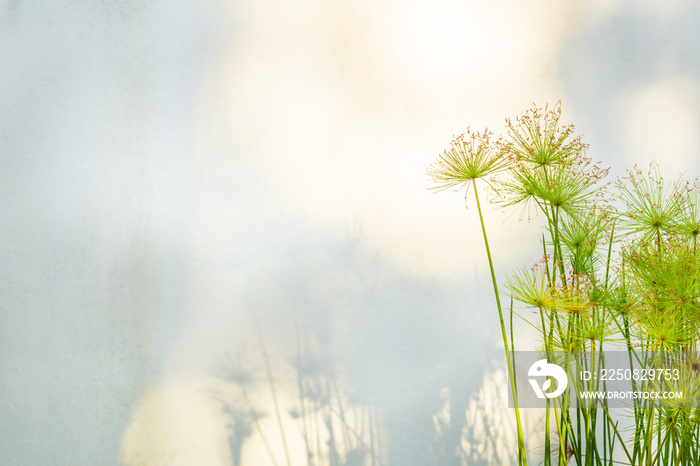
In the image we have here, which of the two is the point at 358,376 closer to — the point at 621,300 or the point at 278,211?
the point at 278,211

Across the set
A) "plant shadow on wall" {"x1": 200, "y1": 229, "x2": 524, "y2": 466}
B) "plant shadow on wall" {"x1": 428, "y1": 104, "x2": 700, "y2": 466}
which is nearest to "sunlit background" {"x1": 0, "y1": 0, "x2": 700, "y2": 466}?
"plant shadow on wall" {"x1": 200, "y1": 229, "x2": 524, "y2": 466}

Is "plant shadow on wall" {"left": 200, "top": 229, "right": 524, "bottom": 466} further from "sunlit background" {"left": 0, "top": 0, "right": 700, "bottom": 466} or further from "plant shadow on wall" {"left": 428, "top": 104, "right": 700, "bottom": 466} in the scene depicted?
"plant shadow on wall" {"left": 428, "top": 104, "right": 700, "bottom": 466}

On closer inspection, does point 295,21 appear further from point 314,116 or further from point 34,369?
point 34,369

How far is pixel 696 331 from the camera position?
1065mm

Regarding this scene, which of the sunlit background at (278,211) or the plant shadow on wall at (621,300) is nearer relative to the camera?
the plant shadow on wall at (621,300)

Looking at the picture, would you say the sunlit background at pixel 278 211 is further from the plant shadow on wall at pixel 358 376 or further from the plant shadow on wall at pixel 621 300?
the plant shadow on wall at pixel 621 300

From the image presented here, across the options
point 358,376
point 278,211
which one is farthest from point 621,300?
point 278,211

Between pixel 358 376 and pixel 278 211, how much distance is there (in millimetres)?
735

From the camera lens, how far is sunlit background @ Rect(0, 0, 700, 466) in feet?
7.19

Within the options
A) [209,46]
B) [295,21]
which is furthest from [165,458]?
[295,21]

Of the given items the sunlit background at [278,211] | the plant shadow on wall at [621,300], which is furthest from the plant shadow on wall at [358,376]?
the plant shadow on wall at [621,300]

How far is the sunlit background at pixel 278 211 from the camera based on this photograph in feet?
7.19

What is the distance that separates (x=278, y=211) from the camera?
2.28 meters

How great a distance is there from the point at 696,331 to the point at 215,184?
5.80ft
